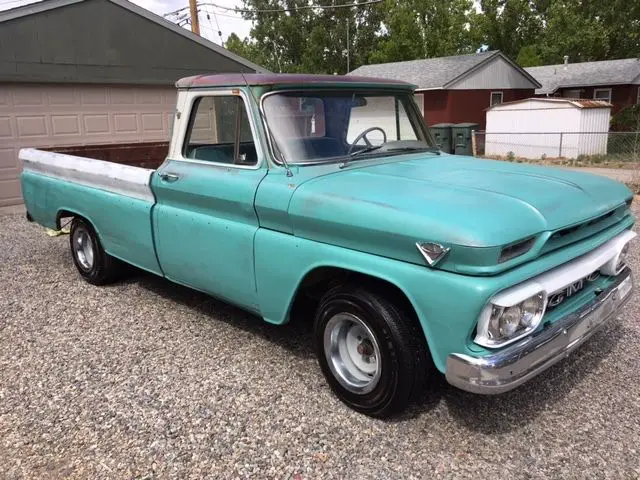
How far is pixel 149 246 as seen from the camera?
14.8 feet

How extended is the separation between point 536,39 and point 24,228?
45.6 meters

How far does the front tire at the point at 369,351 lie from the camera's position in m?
2.95

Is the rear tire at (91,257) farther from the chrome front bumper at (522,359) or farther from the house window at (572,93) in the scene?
the house window at (572,93)

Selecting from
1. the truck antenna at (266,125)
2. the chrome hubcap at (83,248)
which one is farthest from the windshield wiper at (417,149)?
the chrome hubcap at (83,248)

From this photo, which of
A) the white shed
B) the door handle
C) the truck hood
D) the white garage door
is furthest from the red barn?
the truck hood

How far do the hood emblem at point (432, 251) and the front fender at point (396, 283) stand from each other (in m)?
0.07

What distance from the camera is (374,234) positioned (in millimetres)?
2922

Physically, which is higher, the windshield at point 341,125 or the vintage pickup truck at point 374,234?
the windshield at point 341,125

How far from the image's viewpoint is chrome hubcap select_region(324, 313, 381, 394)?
3.25 metres

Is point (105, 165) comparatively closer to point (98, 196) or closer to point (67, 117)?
point (98, 196)

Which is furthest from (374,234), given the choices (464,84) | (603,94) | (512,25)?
(512,25)

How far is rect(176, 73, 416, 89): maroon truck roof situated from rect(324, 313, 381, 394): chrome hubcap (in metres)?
1.60

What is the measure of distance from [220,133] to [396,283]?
1.94 metres

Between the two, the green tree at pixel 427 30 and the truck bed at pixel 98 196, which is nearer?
the truck bed at pixel 98 196
